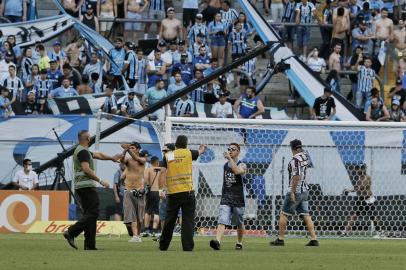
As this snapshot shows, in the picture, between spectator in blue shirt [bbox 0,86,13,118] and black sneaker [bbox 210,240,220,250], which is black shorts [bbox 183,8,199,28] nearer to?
spectator in blue shirt [bbox 0,86,13,118]

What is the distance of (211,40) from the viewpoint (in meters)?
36.9

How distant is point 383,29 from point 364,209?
9753 mm

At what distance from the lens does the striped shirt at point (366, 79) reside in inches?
1416

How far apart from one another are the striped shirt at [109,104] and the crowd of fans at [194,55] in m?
0.03

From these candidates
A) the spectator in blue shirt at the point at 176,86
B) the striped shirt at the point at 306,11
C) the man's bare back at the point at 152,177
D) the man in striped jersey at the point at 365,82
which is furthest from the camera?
the striped shirt at the point at 306,11

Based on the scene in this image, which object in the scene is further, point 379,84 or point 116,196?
point 379,84

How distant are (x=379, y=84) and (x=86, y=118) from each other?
30.5 ft

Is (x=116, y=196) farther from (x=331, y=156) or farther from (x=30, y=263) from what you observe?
(x=30, y=263)

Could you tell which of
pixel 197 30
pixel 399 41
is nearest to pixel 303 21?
pixel 399 41

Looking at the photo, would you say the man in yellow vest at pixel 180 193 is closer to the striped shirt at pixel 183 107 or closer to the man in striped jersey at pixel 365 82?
the striped shirt at pixel 183 107

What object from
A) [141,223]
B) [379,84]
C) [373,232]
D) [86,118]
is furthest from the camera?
[379,84]

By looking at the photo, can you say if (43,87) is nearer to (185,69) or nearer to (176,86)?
(176,86)

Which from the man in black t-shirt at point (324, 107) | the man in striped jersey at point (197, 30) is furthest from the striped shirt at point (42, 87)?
the man in black t-shirt at point (324, 107)

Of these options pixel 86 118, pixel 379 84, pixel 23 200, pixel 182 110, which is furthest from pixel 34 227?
pixel 379 84
